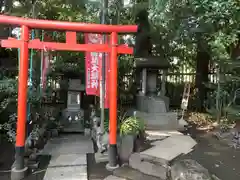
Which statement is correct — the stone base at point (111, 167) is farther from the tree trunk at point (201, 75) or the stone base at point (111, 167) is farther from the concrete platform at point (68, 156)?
the tree trunk at point (201, 75)

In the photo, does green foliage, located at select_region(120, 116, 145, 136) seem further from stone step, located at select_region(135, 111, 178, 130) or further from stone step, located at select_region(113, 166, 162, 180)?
stone step, located at select_region(135, 111, 178, 130)

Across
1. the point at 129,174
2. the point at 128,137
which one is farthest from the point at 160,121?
the point at 129,174

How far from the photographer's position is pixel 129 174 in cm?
402

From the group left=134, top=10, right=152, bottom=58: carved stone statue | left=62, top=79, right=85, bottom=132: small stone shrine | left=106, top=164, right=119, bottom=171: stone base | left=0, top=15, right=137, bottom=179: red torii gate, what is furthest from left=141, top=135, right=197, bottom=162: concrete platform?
left=134, top=10, right=152, bottom=58: carved stone statue

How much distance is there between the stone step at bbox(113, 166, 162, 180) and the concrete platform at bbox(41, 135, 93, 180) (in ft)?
2.12

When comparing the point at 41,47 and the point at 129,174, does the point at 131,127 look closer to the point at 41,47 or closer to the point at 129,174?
the point at 129,174

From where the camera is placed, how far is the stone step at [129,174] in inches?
153

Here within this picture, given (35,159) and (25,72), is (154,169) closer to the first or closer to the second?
(35,159)

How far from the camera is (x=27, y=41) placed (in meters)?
4.15

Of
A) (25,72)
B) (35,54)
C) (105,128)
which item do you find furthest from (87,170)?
(35,54)

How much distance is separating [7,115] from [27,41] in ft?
10.8

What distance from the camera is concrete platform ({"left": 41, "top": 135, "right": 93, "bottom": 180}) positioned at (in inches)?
164

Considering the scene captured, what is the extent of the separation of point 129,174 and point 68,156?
1.74m

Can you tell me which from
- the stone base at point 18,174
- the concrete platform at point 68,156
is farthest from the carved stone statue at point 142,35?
the stone base at point 18,174
